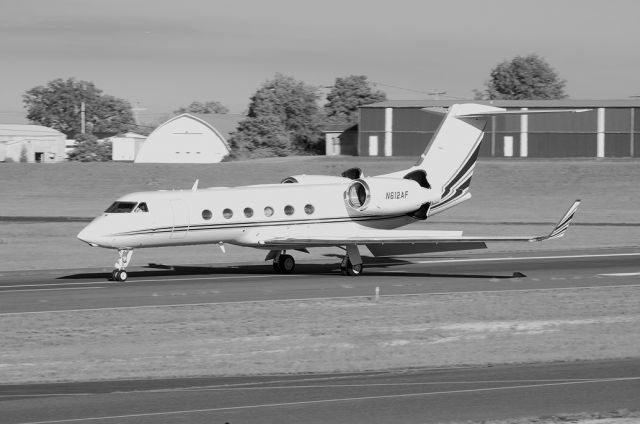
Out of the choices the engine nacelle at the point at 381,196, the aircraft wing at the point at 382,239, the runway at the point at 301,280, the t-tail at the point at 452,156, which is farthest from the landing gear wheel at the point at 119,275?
the t-tail at the point at 452,156

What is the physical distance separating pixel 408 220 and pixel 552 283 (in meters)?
5.82

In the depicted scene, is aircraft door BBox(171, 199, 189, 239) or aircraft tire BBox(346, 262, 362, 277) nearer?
aircraft door BBox(171, 199, 189, 239)

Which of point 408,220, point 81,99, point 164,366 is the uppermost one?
point 81,99

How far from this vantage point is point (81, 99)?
559 ft

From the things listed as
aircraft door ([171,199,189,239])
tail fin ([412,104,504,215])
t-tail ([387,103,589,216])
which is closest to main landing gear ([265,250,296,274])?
aircraft door ([171,199,189,239])

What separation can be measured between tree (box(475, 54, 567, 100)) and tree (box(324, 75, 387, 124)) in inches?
881

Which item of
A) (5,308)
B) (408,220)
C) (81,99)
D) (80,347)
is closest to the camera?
(80,347)

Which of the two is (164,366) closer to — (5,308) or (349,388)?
(349,388)

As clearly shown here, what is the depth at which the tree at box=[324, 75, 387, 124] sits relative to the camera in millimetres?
130625

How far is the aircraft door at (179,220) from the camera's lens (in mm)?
28609

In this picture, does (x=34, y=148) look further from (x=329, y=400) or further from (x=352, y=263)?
(x=329, y=400)

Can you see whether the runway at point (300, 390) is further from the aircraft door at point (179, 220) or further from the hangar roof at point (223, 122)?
the hangar roof at point (223, 122)

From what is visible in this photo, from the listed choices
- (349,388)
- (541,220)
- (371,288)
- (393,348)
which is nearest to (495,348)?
(393,348)

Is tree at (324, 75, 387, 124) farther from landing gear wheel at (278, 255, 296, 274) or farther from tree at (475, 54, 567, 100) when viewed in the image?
landing gear wheel at (278, 255, 296, 274)
